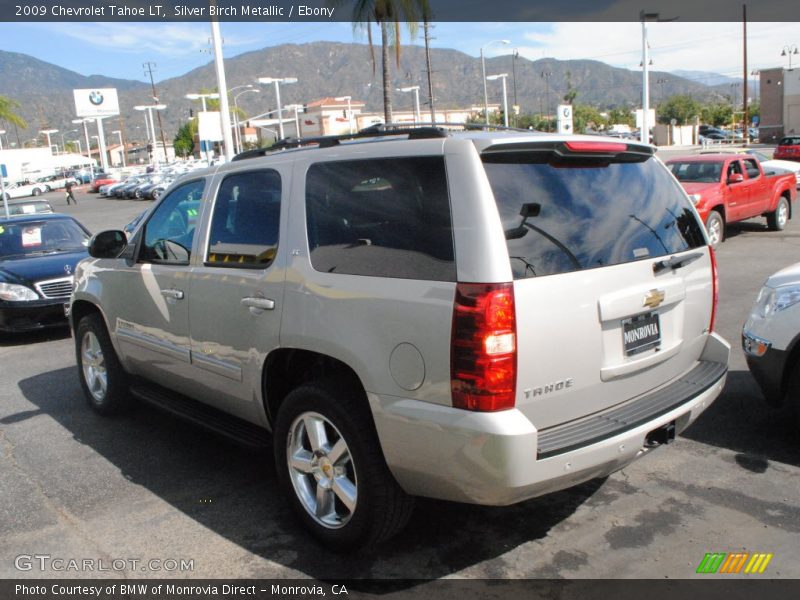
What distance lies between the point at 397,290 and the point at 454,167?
57 cm

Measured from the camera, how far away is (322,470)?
347 centimetres

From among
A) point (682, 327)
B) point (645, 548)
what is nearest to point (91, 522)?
point (645, 548)

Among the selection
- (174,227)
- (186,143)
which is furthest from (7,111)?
(174,227)

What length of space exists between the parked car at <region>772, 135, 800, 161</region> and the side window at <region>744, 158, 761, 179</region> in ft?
46.3

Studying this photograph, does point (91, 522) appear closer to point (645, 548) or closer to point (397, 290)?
point (397, 290)

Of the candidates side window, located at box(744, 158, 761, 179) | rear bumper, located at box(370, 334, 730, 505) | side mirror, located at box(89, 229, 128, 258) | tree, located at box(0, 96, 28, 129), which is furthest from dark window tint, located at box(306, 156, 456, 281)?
tree, located at box(0, 96, 28, 129)

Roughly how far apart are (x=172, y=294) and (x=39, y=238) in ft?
22.3

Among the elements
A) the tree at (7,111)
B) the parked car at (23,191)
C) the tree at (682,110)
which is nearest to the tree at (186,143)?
the tree at (7,111)

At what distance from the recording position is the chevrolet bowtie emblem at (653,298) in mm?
3277

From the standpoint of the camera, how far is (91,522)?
3969 millimetres

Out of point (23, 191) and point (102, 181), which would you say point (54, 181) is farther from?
point (102, 181)

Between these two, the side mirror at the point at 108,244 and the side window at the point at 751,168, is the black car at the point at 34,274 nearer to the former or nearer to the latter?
the side mirror at the point at 108,244

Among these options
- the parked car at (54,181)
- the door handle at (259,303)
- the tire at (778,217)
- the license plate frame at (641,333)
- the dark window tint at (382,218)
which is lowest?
the tire at (778,217)

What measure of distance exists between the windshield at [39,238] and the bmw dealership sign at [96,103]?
296 feet
